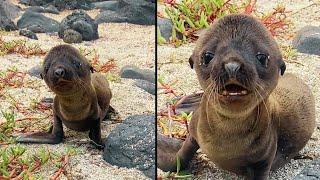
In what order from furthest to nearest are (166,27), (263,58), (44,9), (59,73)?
(166,27) < (44,9) < (59,73) < (263,58)

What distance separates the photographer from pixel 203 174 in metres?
1.93

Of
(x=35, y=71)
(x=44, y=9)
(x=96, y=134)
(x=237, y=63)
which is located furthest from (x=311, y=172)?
(x=44, y=9)

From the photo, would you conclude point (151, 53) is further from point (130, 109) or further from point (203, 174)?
point (203, 174)

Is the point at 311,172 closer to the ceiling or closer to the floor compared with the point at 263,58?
closer to the floor

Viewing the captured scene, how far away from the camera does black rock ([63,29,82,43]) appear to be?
2033 millimetres

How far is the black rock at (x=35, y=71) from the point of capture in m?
2.00

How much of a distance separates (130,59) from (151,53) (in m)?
0.11

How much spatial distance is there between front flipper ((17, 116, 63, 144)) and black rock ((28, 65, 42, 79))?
154mm

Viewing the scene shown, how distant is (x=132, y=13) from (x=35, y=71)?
0.35 metres

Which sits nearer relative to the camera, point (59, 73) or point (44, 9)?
point (59, 73)

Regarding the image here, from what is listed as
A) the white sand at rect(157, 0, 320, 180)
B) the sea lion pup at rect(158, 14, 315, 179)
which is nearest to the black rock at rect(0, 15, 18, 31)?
the white sand at rect(157, 0, 320, 180)

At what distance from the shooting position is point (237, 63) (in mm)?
1506

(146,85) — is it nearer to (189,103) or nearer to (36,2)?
(189,103)

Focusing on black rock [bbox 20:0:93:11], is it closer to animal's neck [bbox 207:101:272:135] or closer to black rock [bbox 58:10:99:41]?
black rock [bbox 58:10:99:41]
